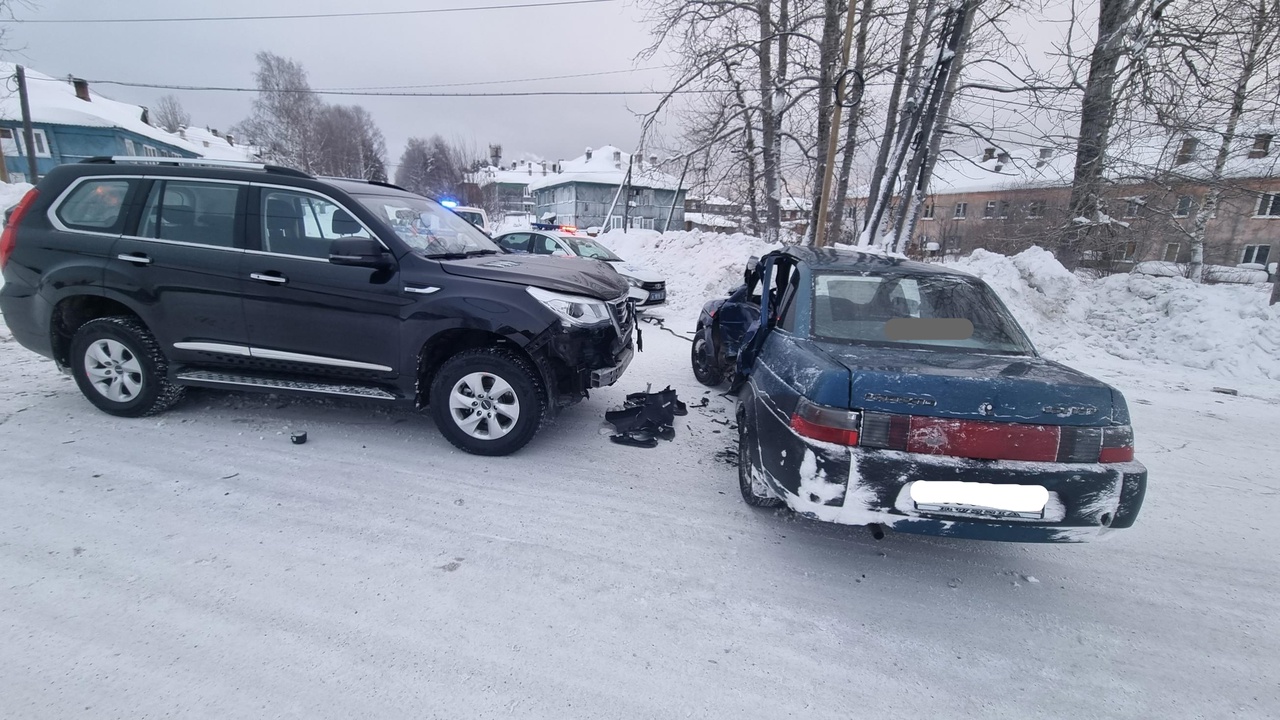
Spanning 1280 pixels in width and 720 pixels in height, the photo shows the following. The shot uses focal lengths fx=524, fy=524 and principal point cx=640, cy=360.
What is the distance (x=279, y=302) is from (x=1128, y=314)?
1202 centimetres

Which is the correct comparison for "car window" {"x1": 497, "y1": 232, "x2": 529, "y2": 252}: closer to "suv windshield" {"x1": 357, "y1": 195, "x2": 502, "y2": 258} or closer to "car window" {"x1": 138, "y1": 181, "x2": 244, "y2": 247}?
"suv windshield" {"x1": 357, "y1": 195, "x2": 502, "y2": 258}

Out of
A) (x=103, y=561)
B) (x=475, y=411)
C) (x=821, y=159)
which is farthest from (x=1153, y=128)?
(x=103, y=561)

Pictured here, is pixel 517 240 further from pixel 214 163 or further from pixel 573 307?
pixel 573 307

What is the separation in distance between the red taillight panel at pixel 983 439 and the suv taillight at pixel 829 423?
10.2 inches

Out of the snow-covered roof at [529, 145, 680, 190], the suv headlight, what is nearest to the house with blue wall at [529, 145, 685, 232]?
the snow-covered roof at [529, 145, 680, 190]

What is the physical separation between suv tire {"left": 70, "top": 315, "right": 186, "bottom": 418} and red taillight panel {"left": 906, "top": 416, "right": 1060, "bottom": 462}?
5.27m

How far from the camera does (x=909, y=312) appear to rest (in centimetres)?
336

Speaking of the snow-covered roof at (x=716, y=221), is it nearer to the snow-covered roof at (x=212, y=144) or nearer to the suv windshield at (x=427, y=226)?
the suv windshield at (x=427, y=226)

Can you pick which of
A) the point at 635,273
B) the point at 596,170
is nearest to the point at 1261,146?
the point at 635,273

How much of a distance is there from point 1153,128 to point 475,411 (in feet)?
40.8

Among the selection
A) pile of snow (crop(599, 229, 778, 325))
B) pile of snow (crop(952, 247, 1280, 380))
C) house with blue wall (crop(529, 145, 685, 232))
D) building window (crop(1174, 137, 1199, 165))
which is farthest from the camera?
house with blue wall (crop(529, 145, 685, 232))

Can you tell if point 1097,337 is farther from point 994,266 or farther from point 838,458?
point 838,458

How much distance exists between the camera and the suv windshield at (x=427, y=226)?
158 inches

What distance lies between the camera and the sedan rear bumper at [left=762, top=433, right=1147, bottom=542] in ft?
7.75
